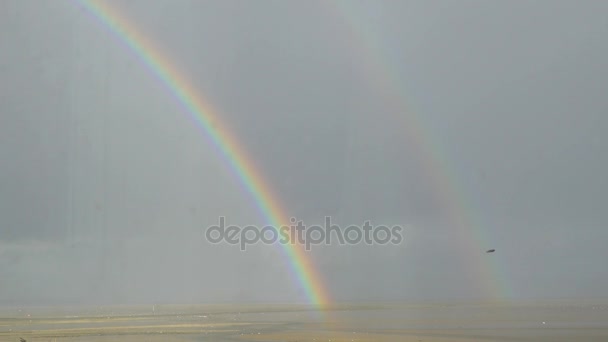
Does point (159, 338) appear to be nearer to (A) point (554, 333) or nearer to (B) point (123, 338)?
(B) point (123, 338)

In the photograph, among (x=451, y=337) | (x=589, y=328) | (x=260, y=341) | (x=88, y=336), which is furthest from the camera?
(x=589, y=328)

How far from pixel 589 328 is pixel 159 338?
42146mm

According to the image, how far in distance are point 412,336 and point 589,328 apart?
20231 millimetres

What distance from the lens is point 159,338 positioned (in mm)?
65250

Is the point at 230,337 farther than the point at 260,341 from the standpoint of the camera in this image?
Yes

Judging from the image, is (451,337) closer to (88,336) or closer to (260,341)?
(260,341)

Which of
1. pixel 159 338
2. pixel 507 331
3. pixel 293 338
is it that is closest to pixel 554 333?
pixel 507 331

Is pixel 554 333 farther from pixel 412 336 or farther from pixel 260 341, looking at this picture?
pixel 260 341

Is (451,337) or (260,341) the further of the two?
(451,337)

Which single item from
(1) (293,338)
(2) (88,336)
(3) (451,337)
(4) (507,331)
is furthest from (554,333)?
→ (2) (88,336)

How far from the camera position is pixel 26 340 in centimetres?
6378

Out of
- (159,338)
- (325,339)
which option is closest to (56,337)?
(159,338)

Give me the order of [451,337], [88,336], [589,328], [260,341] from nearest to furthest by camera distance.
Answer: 1. [260,341]
2. [451,337]
3. [88,336]
4. [589,328]

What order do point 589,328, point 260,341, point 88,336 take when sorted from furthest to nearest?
point 589,328 < point 88,336 < point 260,341
